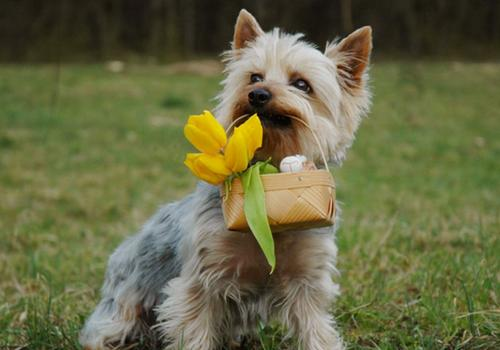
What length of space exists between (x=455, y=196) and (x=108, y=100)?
931 centimetres

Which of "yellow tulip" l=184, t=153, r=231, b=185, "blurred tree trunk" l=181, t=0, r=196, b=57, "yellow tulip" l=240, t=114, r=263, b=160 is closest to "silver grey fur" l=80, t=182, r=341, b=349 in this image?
"yellow tulip" l=184, t=153, r=231, b=185

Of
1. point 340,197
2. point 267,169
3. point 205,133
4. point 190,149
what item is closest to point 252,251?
point 267,169

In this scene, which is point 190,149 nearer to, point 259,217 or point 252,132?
point 252,132

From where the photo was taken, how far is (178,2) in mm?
26016

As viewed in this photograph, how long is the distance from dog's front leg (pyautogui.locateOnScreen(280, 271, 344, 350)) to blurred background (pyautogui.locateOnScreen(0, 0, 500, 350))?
199 millimetres

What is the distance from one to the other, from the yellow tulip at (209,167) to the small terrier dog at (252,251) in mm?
310

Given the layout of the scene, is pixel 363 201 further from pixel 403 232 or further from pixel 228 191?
pixel 228 191

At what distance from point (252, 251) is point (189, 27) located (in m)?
23.6

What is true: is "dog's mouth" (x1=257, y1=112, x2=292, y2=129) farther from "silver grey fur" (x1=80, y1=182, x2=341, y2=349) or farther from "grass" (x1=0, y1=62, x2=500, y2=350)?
"grass" (x1=0, y1=62, x2=500, y2=350)

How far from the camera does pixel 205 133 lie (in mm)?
3096

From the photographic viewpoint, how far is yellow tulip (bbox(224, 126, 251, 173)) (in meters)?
3.03

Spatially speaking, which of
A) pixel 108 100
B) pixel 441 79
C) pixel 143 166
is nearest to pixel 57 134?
pixel 143 166

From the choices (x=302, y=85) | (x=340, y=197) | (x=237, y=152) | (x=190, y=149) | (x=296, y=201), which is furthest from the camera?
(x=190, y=149)

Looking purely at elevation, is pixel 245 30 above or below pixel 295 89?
A: above
